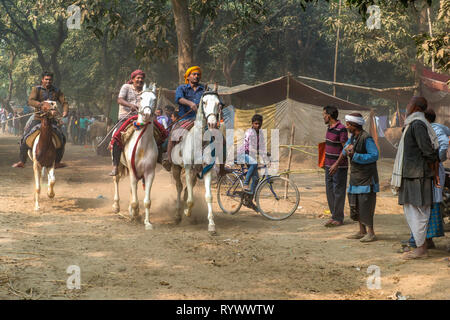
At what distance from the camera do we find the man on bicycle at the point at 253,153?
33.2ft

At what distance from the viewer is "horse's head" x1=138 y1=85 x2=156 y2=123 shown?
828 cm

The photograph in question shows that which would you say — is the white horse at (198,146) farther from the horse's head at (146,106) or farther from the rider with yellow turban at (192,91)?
the horse's head at (146,106)

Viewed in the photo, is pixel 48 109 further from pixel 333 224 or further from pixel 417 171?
pixel 417 171

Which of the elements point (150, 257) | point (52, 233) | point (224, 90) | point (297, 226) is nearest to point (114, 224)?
point (52, 233)

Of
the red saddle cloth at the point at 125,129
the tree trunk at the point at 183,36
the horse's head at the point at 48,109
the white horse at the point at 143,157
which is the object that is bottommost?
the white horse at the point at 143,157

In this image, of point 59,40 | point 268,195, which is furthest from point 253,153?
point 59,40

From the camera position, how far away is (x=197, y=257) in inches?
271

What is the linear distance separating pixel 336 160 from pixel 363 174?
4.30ft

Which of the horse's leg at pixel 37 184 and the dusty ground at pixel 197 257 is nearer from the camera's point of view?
the dusty ground at pixel 197 257

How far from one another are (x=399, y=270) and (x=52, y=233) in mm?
5080

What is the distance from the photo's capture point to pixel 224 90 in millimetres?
20703

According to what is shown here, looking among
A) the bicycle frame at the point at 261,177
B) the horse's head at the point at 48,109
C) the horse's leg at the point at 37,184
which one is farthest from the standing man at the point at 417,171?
the horse's leg at the point at 37,184

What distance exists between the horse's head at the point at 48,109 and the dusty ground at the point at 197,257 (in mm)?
1831
